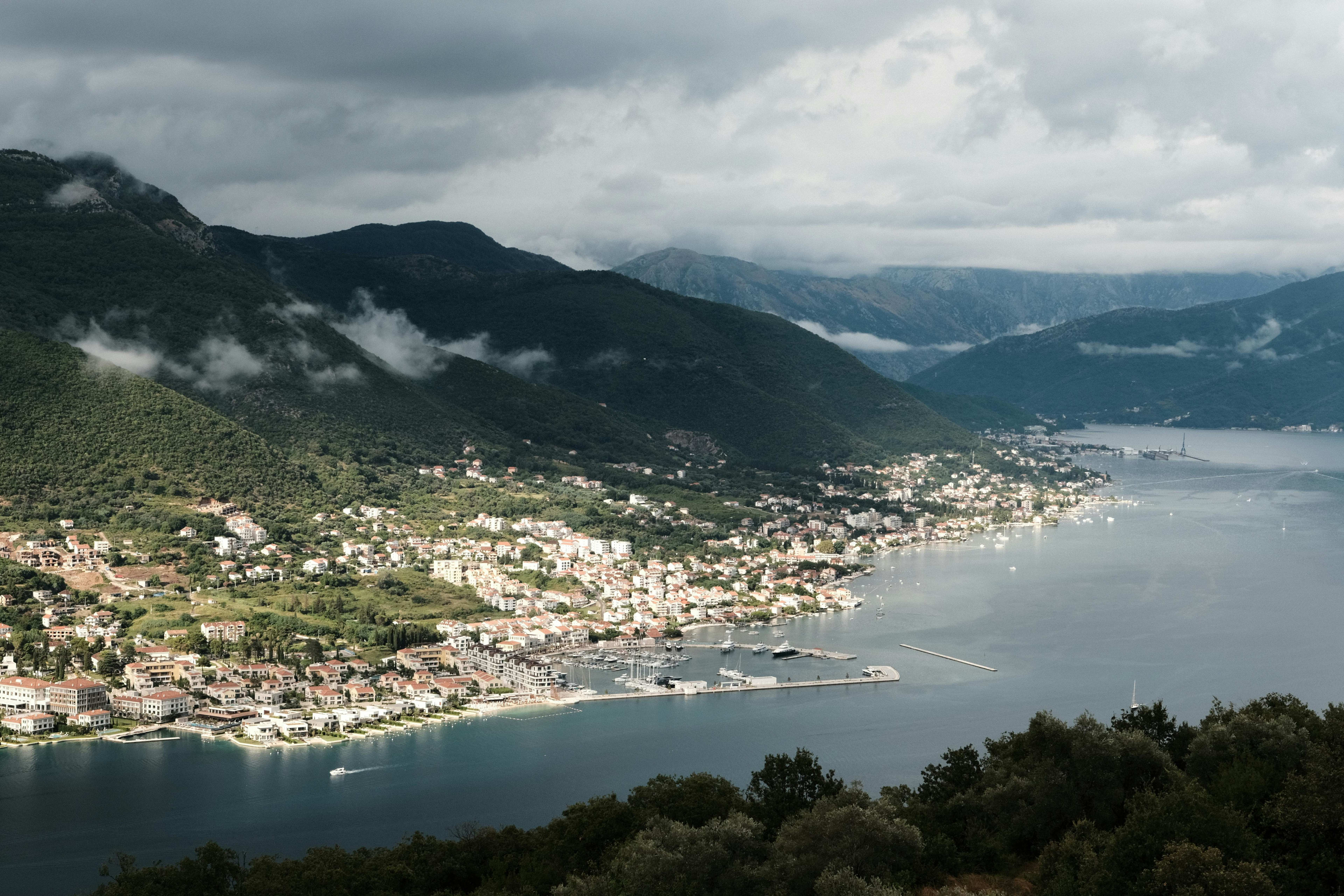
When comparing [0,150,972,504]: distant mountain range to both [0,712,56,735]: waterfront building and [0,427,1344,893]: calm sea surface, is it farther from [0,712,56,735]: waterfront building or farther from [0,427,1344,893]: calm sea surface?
[0,427,1344,893]: calm sea surface

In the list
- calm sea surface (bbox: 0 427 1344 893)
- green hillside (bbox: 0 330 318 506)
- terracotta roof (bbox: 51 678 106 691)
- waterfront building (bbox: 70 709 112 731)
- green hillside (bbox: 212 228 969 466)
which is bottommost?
calm sea surface (bbox: 0 427 1344 893)

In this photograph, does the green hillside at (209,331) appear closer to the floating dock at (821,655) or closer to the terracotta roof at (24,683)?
the terracotta roof at (24,683)

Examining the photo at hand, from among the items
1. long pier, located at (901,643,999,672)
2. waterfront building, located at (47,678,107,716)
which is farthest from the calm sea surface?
waterfront building, located at (47,678,107,716)

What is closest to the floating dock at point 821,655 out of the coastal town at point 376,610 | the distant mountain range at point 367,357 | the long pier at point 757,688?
the coastal town at point 376,610

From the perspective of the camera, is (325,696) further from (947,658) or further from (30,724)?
(947,658)

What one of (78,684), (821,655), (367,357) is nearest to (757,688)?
(821,655)

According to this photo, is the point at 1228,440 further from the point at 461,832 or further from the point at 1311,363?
the point at 461,832
